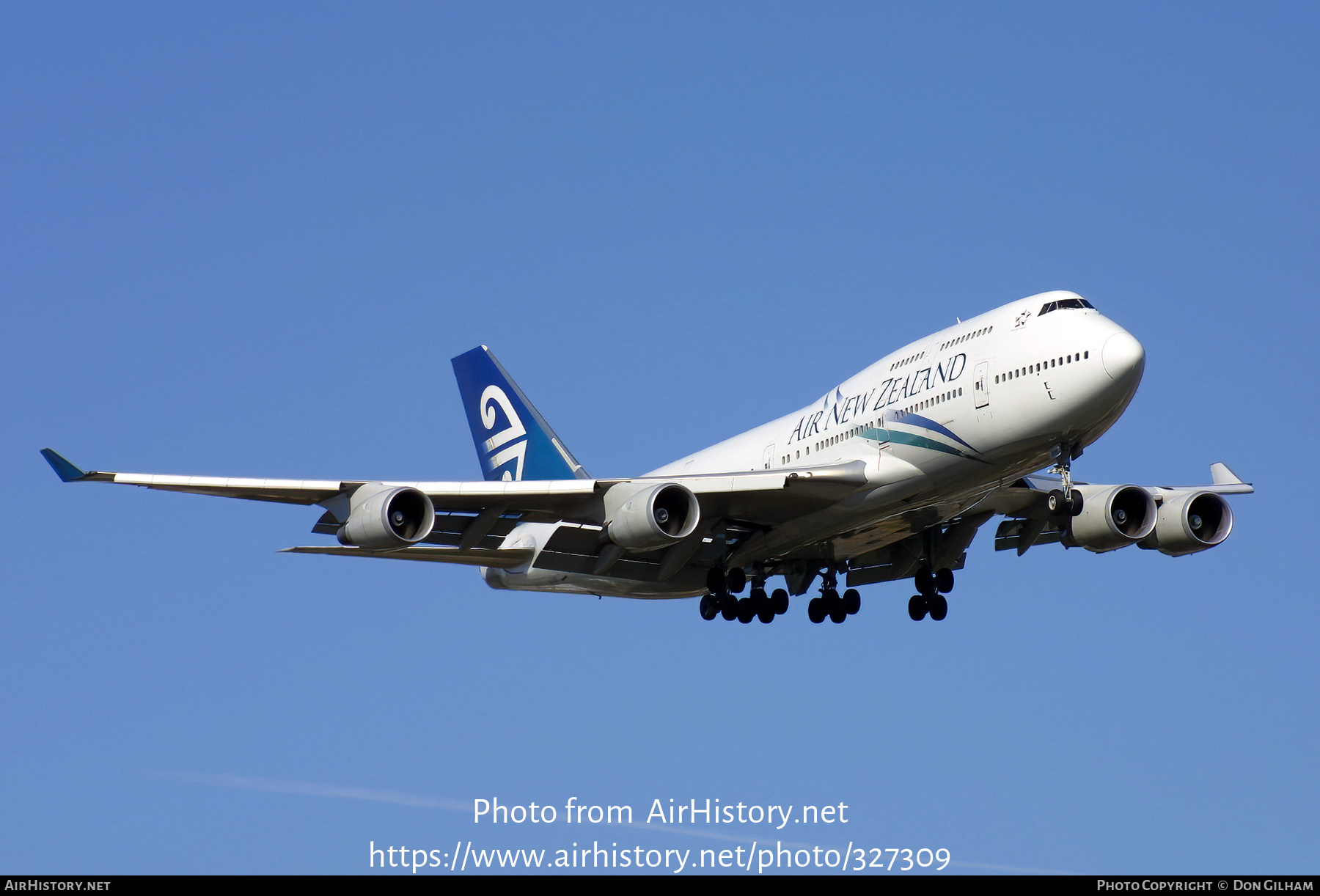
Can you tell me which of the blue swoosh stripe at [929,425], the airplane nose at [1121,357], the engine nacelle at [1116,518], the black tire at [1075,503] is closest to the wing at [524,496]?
the blue swoosh stripe at [929,425]

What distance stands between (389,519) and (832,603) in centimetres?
1306

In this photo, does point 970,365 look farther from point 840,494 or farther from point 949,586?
point 949,586

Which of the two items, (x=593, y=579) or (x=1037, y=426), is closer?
(x=1037, y=426)

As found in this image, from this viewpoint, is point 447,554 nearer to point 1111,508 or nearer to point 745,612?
point 745,612

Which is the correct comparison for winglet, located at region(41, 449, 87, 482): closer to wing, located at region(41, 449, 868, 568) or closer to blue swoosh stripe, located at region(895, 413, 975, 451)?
wing, located at region(41, 449, 868, 568)

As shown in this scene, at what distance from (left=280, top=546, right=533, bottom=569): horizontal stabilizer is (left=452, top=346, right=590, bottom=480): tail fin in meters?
3.16

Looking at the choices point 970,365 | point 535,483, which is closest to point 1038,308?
point 970,365

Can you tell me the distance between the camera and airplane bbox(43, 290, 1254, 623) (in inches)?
1156

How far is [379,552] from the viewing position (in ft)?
105

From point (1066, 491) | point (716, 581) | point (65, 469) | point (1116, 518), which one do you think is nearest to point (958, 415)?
point (1066, 491)

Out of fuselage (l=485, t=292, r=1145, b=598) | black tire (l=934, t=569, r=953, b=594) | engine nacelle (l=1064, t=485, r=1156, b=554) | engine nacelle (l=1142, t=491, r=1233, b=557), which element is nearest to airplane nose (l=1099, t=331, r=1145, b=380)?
fuselage (l=485, t=292, r=1145, b=598)

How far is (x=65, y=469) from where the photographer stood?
28.4 m

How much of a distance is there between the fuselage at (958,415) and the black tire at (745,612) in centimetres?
216

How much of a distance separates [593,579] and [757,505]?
252 inches
